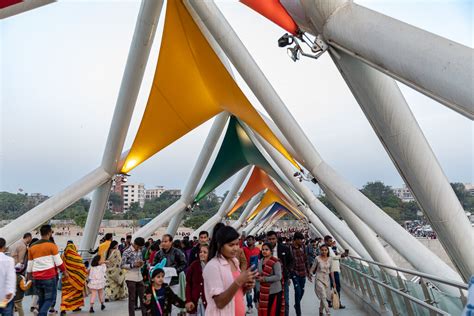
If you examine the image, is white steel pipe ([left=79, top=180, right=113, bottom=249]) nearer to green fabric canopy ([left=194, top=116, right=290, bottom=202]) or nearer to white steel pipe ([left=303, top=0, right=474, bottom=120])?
green fabric canopy ([left=194, top=116, right=290, bottom=202])

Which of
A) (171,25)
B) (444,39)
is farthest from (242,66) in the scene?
(444,39)

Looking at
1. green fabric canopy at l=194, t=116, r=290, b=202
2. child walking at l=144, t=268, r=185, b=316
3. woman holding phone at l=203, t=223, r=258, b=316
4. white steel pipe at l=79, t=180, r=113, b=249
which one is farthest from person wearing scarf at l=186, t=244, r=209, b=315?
green fabric canopy at l=194, t=116, r=290, b=202

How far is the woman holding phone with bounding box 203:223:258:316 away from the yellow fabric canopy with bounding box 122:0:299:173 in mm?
7590

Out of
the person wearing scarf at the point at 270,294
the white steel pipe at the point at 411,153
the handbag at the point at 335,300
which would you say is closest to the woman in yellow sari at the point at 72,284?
the person wearing scarf at the point at 270,294

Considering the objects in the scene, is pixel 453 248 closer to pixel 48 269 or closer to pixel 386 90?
pixel 386 90

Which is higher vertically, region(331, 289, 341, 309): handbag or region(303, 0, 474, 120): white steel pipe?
region(303, 0, 474, 120): white steel pipe

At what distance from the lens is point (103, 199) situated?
12414mm

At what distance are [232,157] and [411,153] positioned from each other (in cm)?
1581

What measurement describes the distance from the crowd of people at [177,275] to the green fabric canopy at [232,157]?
9.25 meters

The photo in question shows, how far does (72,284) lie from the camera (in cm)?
798

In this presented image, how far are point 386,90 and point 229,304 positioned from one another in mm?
2280

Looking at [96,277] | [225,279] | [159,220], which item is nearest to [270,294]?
[225,279]

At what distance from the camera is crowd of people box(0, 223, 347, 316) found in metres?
2.79

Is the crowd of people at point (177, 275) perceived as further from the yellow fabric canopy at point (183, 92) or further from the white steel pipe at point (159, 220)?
the white steel pipe at point (159, 220)
